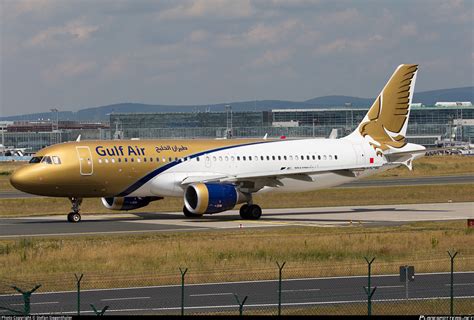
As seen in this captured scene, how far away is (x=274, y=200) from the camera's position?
71125 mm

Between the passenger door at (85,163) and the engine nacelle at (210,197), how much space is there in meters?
5.35

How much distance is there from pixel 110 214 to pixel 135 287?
2972 cm

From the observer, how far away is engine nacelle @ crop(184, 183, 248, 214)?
5375cm

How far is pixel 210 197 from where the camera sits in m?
53.8

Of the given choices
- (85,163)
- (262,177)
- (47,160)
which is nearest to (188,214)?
(262,177)

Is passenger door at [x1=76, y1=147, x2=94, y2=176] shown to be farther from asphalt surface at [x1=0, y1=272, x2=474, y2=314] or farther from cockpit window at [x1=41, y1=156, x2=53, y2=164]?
asphalt surface at [x1=0, y1=272, x2=474, y2=314]

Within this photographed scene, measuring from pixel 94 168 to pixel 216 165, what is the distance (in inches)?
296

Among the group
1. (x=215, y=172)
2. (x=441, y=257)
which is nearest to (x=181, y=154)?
(x=215, y=172)

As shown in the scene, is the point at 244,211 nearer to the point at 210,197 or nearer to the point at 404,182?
the point at 210,197

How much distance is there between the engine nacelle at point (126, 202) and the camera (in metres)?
58.7

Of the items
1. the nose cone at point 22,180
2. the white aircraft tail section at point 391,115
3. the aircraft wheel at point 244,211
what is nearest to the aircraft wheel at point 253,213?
the aircraft wheel at point 244,211

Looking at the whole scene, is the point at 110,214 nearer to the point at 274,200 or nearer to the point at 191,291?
the point at 274,200

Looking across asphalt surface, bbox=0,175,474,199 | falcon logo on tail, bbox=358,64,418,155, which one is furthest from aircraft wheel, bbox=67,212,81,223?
asphalt surface, bbox=0,175,474,199

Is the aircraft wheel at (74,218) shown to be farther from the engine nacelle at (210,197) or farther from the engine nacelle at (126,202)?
the engine nacelle at (210,197)
